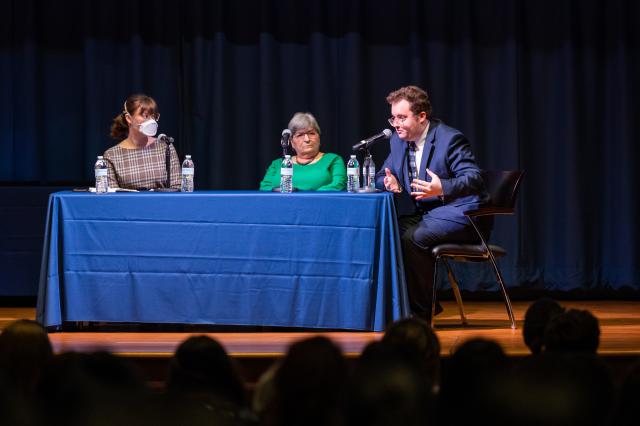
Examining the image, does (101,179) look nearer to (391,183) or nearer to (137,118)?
(137,118)

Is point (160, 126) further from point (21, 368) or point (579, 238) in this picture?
point (21, 368)

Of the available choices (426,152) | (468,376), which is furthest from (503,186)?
(468,376)

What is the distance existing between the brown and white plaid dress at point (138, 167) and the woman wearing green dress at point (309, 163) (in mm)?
576

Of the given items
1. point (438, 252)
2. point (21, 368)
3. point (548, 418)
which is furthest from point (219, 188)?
point (548, 418)

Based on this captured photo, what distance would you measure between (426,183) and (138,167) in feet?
5.19

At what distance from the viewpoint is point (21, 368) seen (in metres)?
1.99

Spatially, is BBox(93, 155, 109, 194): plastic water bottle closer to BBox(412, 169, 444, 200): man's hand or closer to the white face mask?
the white face mask

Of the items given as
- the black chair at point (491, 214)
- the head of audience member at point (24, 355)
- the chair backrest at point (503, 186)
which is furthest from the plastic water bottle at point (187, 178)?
the head of audience member at point (24, 355)

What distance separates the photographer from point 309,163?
539cm

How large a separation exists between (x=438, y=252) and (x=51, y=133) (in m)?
3.18

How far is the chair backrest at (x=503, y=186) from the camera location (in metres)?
4.88

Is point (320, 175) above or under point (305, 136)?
under

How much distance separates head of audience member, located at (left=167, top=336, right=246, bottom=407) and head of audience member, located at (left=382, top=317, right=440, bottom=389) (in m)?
0.36

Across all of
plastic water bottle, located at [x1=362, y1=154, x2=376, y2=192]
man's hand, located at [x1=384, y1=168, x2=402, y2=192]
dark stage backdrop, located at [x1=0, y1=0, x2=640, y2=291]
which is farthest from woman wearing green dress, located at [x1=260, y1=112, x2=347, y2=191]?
dark stage backdrop, located at [x1=0, y1=0, x2=640, y2=291]
